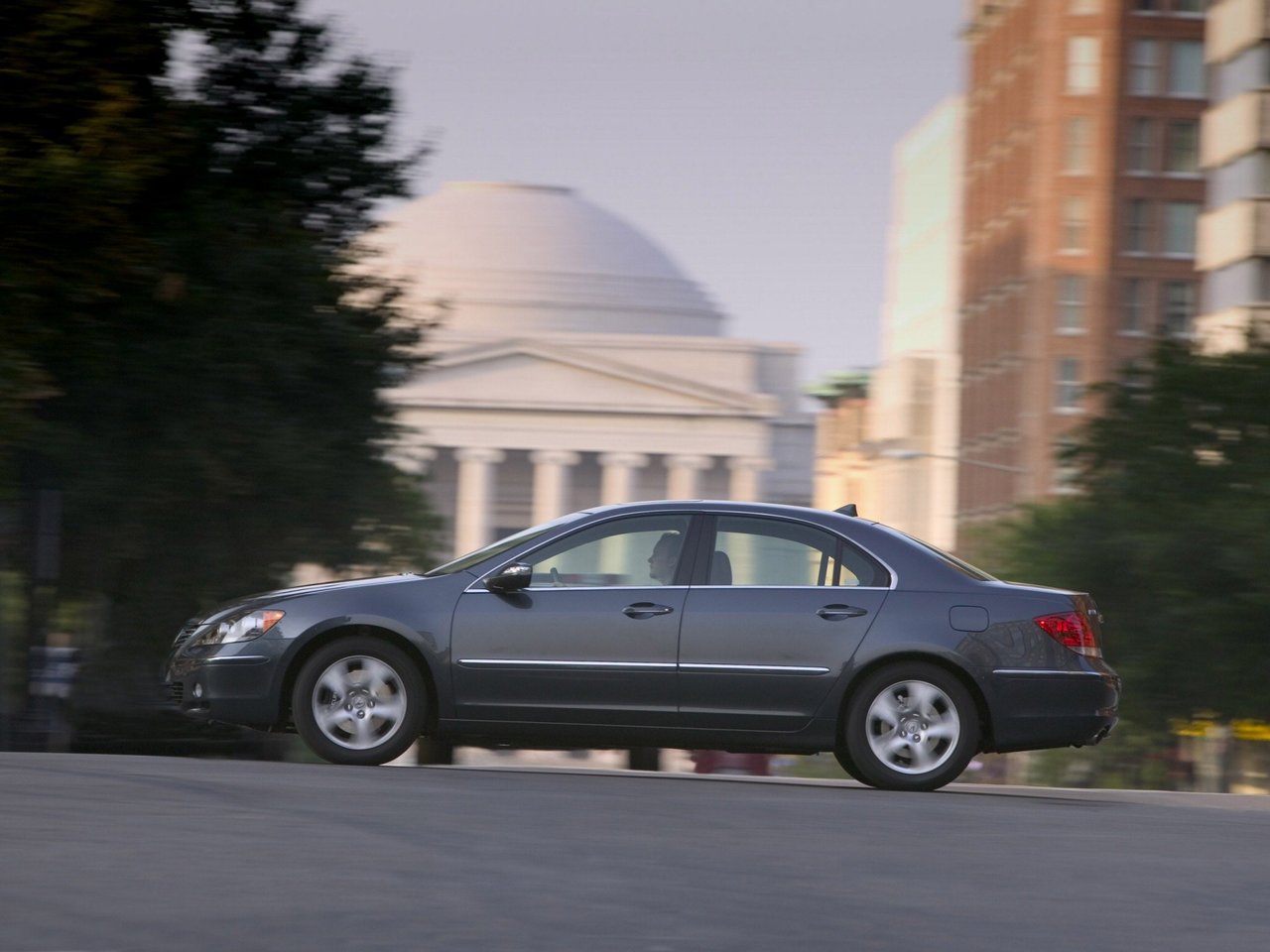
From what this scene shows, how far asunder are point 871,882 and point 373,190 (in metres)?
14.4

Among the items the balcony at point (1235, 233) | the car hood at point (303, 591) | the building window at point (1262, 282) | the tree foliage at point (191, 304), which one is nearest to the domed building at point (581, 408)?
the balcony at point (1235, 233)

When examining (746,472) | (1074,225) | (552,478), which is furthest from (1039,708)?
(552,478)

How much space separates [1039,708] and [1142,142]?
5854 centimetres

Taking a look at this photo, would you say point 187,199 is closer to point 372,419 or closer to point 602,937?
point 372,419

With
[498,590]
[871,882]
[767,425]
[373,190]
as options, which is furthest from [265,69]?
[767,425]

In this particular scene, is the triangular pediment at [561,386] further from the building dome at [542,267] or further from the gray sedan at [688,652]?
the gray sedan at [688,652]

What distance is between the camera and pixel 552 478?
100m

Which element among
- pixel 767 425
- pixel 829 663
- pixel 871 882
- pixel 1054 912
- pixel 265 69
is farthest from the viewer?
pixel 767 425

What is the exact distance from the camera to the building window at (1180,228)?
66438 mm

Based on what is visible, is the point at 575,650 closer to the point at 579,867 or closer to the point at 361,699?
the point at 361,699

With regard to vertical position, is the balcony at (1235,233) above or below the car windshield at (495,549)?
above

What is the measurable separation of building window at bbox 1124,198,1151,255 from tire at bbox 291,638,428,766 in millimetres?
58593

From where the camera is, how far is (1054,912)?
714 centimetres

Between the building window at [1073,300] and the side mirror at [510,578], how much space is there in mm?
57943
